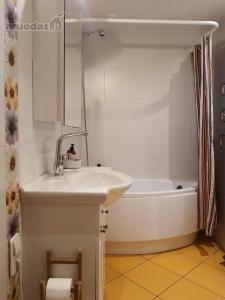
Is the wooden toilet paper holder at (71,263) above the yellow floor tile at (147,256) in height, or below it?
above

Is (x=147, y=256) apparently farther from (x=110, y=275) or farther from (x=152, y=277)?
(x=110, y=275)

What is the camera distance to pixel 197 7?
210cm

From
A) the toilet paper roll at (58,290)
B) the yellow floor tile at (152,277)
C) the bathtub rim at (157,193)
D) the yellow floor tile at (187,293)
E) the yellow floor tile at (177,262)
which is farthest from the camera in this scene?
the bathtub rim at (157,193)

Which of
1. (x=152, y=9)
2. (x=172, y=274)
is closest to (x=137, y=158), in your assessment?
(x=172, y=274)

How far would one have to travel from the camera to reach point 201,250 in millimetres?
2258

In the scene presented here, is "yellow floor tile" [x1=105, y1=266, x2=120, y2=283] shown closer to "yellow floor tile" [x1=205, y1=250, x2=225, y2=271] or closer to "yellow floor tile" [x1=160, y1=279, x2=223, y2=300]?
"yellow floor tile" [x1=160, y1=279, x2=223, y2=300]

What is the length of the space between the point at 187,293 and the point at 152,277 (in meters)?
0.28

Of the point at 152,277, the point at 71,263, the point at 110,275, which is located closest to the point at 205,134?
the point at 152,277

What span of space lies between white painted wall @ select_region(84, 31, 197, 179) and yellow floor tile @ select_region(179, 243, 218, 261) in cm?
77

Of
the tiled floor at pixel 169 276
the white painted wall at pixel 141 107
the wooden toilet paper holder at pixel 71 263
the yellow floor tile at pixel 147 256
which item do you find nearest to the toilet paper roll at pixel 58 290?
the wooden toilet paper holder at pixel 71 263

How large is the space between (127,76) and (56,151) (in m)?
1.51

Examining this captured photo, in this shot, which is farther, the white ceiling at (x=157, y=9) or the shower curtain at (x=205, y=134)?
the shower curtain at (x=205, y=134)

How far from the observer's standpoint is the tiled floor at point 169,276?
165 cm

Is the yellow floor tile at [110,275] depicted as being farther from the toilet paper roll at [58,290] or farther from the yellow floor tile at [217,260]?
the toilet paper roll at [58,290]
